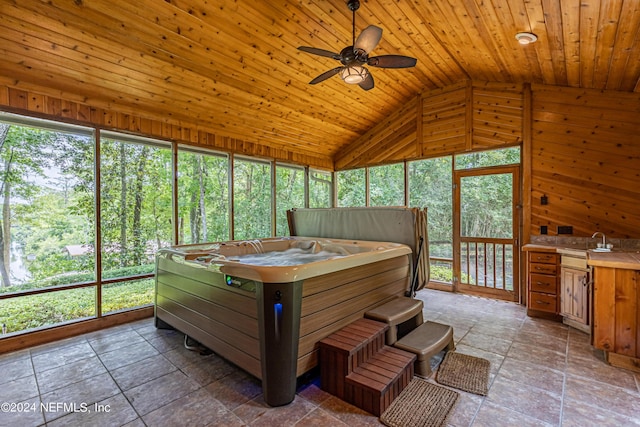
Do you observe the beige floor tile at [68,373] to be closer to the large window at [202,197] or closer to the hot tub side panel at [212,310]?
the hot tub side panel at [212,310]

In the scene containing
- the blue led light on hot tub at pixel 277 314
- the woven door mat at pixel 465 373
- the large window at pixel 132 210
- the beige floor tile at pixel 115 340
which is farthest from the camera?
the large window at pixel 132 210

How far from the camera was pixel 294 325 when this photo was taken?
1.85 metres

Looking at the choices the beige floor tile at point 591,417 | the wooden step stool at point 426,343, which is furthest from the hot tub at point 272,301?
the beige floor tile at point 591,417

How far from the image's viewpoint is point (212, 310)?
90.5 inches

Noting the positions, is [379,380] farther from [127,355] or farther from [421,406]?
[127,355]

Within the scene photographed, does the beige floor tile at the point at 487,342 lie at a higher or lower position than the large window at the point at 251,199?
lower

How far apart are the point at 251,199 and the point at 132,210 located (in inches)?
70.6

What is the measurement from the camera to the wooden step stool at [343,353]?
1917 mm

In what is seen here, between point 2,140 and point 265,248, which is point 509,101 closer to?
point 265,248

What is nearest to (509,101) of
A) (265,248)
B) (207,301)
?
(265,248)

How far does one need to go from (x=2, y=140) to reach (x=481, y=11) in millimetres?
4780

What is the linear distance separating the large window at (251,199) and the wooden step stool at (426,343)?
3.16m

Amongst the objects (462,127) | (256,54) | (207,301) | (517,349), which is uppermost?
(256,54)

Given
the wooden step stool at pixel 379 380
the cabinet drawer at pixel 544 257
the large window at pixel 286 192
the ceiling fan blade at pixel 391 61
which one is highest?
the ceiling fan blade at pixel 391 61
